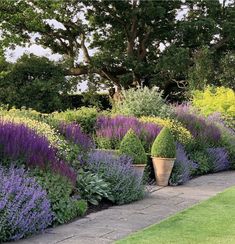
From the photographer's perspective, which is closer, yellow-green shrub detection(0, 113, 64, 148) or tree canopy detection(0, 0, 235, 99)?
yellow-green shrub detection(0, 113, 64, 148)

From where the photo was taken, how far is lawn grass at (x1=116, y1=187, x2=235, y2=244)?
5335 mm

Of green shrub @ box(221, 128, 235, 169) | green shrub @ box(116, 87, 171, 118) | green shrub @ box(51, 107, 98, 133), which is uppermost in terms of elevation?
green shrub @ box(116, 87, 171, 118)

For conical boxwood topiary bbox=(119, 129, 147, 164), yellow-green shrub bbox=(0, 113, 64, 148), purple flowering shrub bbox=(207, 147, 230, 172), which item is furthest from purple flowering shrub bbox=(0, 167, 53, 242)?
purple flowering shrub bbox=(207, 147, 230, 172)

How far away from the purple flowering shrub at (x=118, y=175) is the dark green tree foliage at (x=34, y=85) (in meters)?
16.5

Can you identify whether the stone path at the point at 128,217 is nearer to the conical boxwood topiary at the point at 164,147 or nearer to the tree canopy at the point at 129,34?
the conical boxwood topiary at the point at 164,147

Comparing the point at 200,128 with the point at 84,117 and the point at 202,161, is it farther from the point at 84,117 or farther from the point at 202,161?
the point at 84,117

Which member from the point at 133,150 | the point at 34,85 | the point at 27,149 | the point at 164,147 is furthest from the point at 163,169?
the point at 34,85

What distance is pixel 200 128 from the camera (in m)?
12.6

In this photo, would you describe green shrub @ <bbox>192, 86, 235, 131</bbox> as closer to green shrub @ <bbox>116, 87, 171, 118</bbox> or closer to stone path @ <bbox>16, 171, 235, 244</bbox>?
green shrub @ <bbox>116, 87, 171, 118</bbox>

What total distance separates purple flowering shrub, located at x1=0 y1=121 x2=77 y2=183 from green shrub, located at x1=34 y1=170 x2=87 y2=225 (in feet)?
0.52

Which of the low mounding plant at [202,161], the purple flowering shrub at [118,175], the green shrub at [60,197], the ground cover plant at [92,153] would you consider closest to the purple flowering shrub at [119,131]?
the ground cover plant at [92,153]

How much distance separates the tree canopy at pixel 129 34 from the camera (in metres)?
25.5

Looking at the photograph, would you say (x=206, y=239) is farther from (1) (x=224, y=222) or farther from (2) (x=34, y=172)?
(2) (x=34, y=172)

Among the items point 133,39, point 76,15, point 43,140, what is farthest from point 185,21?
point 43,140
